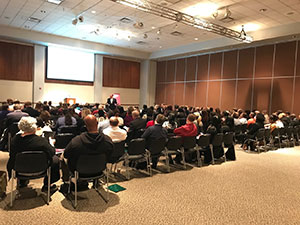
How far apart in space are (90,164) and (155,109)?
28.6 feet

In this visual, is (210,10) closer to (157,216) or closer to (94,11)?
(94,11)

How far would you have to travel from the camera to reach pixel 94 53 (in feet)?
57.3

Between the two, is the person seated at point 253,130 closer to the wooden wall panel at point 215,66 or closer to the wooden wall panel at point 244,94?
the wooden wall panel at point 244,94

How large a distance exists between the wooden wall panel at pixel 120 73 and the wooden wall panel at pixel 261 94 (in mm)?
9731

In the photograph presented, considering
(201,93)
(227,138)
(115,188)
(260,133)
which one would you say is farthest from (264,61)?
(115,188)

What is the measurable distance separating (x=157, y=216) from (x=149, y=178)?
1596 mm

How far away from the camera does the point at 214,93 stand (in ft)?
50.2

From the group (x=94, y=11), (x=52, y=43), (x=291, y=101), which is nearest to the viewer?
(x=94, y=11)

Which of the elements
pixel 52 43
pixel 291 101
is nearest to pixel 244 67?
pixel 291 101

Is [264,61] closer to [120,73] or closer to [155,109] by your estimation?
[155,109]

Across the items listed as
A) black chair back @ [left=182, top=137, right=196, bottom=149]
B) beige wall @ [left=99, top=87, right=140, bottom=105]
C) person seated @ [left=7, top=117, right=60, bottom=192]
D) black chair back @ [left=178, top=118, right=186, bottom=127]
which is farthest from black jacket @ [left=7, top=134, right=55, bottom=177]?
beige wall @ [left=99, top=87, right=140, bottom=105]

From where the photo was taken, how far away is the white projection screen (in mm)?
15812

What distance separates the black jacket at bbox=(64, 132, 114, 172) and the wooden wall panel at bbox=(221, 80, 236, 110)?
12.2 metres

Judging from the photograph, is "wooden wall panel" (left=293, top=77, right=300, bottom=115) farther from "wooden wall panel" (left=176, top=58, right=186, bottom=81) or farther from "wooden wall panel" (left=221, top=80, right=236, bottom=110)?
"wooden wall panel" (left=176, top=58, right=186, bottom=81)
